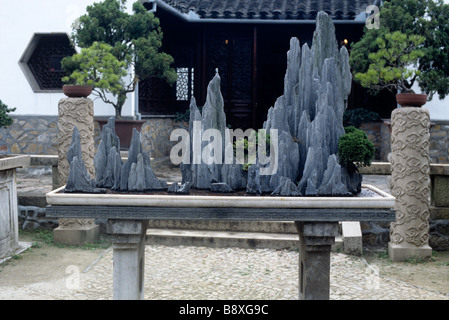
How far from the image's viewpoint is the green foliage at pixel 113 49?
29.6ft

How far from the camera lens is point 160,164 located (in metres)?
11.2

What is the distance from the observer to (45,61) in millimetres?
11234

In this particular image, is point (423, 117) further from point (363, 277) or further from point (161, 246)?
point (161, 246)

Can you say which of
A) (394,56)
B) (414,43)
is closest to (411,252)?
(394,56)

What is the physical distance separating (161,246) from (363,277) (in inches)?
107

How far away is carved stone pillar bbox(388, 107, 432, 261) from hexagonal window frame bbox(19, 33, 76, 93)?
717cm

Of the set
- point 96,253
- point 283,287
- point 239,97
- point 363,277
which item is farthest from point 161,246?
point 239,97

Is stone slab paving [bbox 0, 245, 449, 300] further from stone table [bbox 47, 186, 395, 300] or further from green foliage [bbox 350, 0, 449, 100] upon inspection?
green foliage [bbox 350, 0, 449, 100]

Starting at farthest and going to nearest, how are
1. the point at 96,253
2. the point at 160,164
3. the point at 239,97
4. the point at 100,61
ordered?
the point at 239,97
the point at 160,164
the point at 100,61
the point at 96,253

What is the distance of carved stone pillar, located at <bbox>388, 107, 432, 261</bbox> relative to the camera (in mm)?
6543

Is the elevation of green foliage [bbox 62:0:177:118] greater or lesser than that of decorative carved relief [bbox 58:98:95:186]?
greater

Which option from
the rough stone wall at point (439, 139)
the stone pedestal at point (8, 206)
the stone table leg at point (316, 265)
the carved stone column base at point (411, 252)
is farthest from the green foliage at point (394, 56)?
the stone pedestal at point (8, 206)

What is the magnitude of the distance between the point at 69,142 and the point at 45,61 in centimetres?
468

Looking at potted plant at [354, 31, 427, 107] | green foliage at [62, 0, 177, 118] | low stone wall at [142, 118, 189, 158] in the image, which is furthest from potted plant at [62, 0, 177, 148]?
potted plant at [354, 31, 427, 107]
